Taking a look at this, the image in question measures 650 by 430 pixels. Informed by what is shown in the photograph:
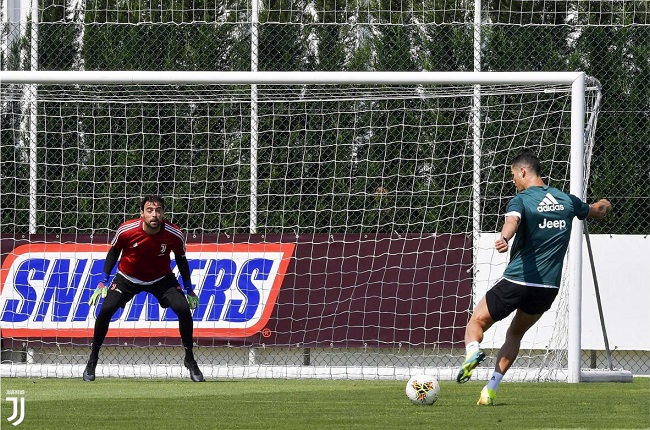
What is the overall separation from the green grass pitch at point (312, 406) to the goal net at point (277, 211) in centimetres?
174

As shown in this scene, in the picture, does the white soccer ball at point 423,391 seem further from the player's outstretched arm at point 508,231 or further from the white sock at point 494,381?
the player's outstretched arm at point 508,231

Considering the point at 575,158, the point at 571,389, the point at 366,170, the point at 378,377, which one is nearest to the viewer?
the point at 571,389

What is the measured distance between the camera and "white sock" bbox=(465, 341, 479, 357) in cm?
874

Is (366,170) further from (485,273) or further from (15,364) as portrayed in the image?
(15,364)

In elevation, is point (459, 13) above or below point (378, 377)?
above

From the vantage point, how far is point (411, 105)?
595 inches

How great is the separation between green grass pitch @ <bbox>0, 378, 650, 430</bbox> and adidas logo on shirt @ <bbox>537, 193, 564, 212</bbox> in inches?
60.0

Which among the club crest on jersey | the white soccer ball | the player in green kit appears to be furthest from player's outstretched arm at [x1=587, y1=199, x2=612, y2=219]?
the club crest on jersey

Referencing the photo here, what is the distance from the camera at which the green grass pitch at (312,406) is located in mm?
7695

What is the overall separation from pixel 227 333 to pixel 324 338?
3.78 feet

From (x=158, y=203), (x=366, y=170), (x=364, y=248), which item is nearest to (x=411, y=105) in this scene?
(x=366, y=170)

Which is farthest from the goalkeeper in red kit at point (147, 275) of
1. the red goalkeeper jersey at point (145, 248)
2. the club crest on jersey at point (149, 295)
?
the club crest on jersey at point (149, 295)

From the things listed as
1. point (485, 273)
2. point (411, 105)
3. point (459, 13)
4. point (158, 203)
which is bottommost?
point (485, 273)

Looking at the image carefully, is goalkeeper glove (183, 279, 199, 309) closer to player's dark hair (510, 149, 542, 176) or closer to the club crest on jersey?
the club crest on jersey
